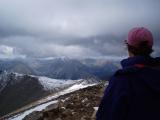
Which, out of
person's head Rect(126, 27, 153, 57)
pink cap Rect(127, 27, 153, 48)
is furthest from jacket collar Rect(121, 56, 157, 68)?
pink cap Rect(127, 27, 153, 48)

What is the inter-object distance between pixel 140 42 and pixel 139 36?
99 millimetres

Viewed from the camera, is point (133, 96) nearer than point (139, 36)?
Yes

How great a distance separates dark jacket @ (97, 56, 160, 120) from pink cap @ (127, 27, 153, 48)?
1.62 feet

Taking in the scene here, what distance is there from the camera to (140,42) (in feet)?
18.4

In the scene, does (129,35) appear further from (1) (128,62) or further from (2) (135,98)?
(2) (135,98)

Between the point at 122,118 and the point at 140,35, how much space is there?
138cm

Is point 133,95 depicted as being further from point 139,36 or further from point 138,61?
point 139,36

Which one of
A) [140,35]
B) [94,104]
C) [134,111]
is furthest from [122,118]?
[94,104]

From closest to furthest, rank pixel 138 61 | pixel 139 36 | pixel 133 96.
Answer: pixel 133 96 < pixel 138 61 < pixel 139 36

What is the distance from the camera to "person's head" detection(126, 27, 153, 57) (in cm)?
560

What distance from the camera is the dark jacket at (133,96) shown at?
5.23 metres

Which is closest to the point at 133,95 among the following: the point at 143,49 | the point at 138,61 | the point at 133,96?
the point at 133,96

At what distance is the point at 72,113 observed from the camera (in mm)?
18469

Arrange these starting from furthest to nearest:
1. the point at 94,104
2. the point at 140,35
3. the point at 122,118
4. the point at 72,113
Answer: the point at 94,104 → the point at 72,113 → the point at 140,35 → the point at 122,118
